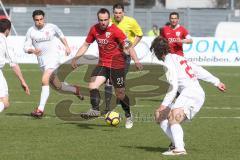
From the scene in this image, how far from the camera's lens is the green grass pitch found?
35.4 ft

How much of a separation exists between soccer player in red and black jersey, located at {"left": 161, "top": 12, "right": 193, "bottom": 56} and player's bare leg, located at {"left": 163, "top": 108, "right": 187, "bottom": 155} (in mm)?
7208

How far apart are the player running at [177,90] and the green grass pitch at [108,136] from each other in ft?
1.18

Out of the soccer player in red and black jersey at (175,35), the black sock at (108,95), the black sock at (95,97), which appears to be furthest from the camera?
→ the soccer player in red and black jersey at (175,35)

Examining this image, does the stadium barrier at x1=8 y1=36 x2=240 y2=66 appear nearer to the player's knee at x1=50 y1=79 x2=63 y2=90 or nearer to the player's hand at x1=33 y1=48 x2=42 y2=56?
the player's knee at x1=50 y1=79 x2=63 y2=90

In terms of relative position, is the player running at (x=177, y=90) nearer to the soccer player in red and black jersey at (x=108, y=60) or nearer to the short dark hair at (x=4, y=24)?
the short dark hair at (x=4, y=24)

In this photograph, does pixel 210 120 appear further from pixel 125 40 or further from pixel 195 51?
pixel 195 51

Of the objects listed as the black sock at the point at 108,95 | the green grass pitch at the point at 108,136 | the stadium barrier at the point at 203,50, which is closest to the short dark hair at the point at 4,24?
the green grass pitch at the point at 108,136

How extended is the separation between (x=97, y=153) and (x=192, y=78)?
1.71m

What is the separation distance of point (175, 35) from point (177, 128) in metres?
7.85

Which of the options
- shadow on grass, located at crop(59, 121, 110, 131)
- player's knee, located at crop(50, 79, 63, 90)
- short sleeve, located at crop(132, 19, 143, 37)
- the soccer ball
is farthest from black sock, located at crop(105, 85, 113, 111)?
player's knee, located at crop(50, 79, 63, 90)

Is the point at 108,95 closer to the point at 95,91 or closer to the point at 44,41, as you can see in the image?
the point at 95,91

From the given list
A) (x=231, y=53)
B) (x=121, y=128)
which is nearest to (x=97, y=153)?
(x=121, y=128)

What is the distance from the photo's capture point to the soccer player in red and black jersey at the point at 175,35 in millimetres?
17797

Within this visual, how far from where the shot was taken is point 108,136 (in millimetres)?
12781
